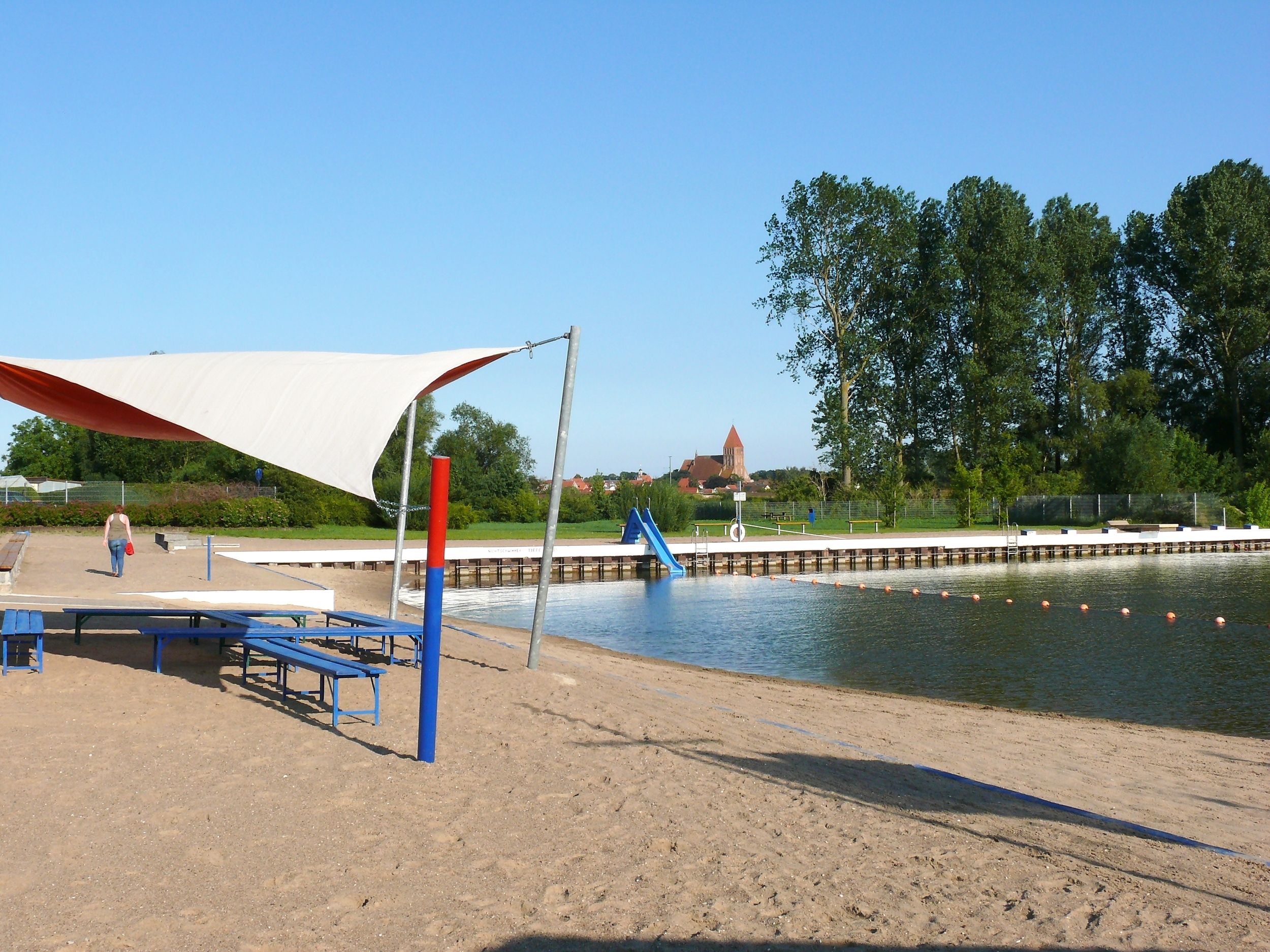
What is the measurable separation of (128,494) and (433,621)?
40012 millimetres

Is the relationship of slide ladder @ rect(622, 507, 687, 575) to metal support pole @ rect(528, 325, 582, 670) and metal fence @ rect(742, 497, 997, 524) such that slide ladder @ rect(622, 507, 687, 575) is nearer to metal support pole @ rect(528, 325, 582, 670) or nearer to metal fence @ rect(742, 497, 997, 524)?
metal fence @ rect(742, 497, 997, 524)

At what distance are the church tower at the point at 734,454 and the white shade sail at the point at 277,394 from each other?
176 metres

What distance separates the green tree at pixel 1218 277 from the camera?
57594 millimetres

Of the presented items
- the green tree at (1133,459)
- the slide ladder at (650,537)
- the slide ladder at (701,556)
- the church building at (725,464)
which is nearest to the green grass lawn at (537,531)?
the green tree at (1133,459)

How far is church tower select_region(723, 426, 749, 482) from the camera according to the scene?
614 ft

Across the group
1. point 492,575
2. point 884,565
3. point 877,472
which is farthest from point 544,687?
point 877,472

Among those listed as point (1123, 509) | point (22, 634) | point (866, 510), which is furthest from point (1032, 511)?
point (22, 634)

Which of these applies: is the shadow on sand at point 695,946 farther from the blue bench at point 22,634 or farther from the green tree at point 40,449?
the green tree at point 40,449

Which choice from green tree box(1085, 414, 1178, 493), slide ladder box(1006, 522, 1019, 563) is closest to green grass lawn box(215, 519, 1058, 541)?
green tree box(1085, 414, 1178, 493)

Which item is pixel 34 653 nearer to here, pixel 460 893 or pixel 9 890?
pixel 9 890

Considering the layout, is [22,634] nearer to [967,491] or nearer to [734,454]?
[967,491]

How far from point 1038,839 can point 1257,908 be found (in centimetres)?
118

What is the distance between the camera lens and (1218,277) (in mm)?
57812

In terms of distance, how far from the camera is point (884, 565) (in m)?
42.6
